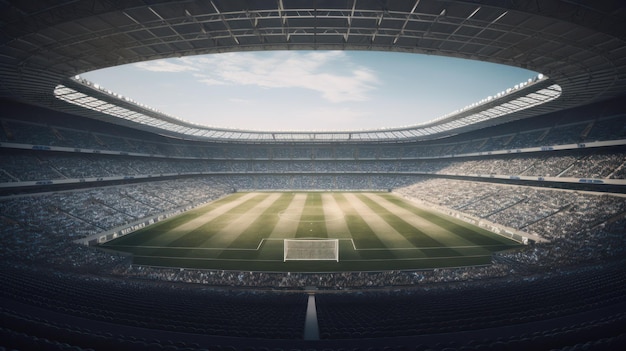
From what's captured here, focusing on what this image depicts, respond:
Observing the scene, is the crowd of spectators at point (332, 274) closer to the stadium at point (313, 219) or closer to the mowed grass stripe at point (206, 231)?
the stadium at point (313, 219)

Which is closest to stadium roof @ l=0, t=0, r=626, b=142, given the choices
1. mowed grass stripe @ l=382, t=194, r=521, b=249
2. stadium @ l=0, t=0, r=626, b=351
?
stadium @ l=0, t=0, r=626, b=351

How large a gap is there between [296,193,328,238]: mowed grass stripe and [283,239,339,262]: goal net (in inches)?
99.6

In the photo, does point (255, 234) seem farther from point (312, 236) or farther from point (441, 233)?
point (441, 233)

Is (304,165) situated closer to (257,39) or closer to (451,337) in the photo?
(257,39)

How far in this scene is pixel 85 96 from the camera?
26.2 meters

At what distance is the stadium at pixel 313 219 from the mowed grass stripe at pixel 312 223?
1.52 feet

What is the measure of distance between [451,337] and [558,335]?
8.10 ft

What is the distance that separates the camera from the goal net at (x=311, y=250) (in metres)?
20.3

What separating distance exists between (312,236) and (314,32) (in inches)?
743

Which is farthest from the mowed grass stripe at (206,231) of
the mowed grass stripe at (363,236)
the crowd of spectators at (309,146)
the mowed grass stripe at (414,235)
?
the crowd of spectators at (309,146)

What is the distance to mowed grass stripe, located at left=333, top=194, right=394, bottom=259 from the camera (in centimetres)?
2092

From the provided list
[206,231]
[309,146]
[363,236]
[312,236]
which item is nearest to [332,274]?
[312,236]

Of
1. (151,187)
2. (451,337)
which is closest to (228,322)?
(451,337)

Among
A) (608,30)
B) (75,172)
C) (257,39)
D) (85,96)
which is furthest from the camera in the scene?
(75,172)
